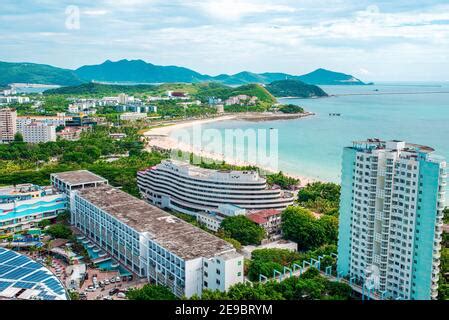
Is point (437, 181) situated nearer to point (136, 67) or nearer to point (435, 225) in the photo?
point (435, 225)

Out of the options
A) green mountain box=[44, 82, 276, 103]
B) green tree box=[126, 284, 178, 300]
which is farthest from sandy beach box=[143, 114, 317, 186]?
green tree box=[126, 284, 178, 300]

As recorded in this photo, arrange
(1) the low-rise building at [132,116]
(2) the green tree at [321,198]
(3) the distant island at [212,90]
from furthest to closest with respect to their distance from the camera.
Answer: (3) the distant island at [212,90], (1) the low-rise building at [132,116], (2) the green tree at [321,198]

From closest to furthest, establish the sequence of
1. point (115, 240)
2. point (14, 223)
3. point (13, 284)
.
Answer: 1. point (13, 284)
2. point (115, 240)
3. point (14, 223)

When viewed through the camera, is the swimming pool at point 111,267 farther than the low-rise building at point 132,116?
No

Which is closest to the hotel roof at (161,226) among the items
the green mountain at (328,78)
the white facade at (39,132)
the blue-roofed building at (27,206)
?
the blue-roofed building at (27,206)

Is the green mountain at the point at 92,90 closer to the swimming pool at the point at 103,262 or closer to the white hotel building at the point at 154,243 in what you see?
the white hotel building at the point at 154,243
